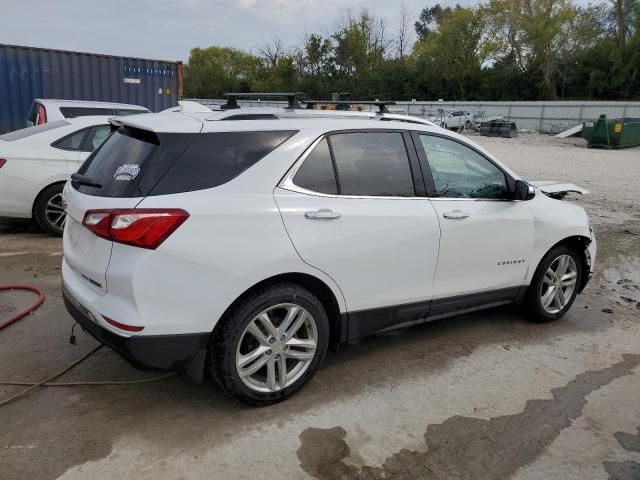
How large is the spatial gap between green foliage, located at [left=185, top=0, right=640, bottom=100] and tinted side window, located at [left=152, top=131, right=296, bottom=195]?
5666cm

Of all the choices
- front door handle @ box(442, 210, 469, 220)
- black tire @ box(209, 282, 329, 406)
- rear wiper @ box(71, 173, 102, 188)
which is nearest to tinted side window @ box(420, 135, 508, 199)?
front door handle @ box(442, 210, 469, 220)

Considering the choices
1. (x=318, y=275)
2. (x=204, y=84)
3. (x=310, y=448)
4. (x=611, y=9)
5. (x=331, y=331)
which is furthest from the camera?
(x=204, y=84)

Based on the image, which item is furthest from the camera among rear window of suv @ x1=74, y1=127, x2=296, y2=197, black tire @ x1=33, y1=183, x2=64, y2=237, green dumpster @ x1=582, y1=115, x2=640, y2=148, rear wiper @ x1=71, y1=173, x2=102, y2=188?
green dumpster @ x1=582, y1=115, x2=640, y2=148

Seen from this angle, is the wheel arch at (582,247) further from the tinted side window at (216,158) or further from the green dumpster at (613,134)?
the green dumpster at (613,134)

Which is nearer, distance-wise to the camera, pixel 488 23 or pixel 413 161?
pixel 413 161

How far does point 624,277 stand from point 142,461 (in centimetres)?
548

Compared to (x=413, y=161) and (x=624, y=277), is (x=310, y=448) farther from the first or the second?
(x=624, y=277)

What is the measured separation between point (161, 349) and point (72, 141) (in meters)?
5.11

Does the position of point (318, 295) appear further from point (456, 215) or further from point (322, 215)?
point (456, 215)

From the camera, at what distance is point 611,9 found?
57812 mm

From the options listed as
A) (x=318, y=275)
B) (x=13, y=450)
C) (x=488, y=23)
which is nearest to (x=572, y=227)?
(x=318, y=275)

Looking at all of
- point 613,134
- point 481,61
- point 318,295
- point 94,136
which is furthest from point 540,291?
point 481,61

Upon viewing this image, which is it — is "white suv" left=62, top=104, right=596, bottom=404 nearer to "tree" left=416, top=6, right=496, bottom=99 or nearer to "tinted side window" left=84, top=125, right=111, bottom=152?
"tinted side window" left=84, top=125, right=111, bottom=152

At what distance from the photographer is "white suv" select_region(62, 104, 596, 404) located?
9.17ft
